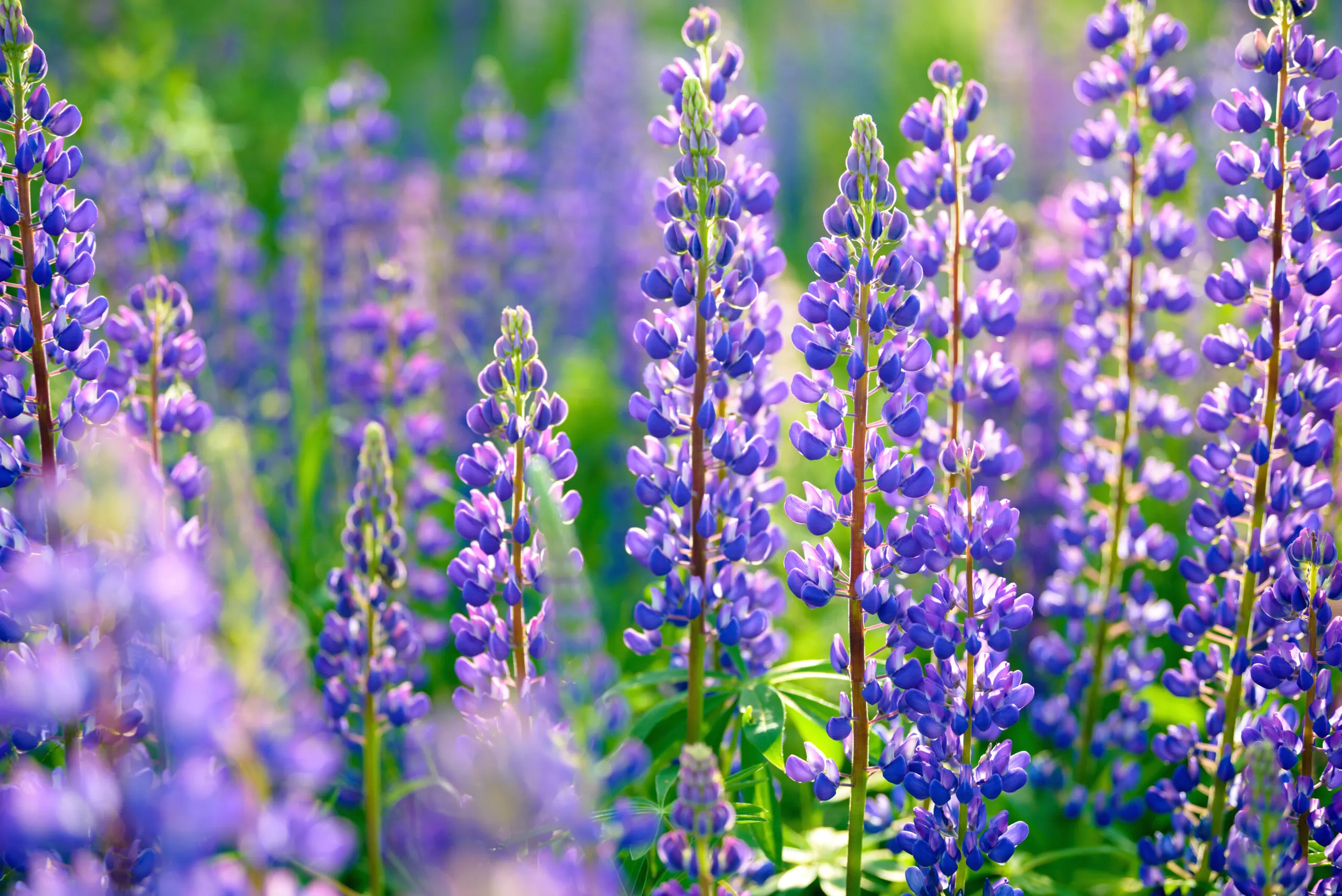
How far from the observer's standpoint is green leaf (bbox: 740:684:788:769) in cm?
196

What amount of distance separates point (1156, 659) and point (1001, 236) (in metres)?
1.12

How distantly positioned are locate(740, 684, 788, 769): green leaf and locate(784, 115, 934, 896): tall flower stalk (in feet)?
0.21

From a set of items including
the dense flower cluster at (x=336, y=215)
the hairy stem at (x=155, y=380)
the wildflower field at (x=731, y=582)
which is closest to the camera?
the wildflower field at (x=731, y=582)

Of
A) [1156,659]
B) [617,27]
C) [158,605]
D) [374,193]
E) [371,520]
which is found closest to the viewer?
[158,605]

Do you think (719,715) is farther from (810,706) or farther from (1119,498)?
(1119,498)

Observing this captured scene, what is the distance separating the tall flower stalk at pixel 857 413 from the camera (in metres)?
1.94

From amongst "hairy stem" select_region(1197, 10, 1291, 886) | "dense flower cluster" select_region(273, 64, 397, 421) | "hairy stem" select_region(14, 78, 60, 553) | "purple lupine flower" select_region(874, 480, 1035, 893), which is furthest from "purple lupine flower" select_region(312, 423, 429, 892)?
"dense flower cluster" select_region(273, 64, 397, 421)

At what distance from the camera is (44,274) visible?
1951 mm

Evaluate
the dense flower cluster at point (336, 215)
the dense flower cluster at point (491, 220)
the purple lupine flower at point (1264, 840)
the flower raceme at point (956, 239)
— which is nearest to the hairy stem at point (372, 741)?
the flower raceme at point (956, 239)

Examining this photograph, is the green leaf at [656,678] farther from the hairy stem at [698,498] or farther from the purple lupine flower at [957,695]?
the purple lupine flower at [957,695]

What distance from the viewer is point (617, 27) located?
270 inches

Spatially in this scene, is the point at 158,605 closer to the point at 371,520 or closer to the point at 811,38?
the point at 371,520

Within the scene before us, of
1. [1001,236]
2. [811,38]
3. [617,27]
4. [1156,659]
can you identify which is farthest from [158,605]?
[811,38]

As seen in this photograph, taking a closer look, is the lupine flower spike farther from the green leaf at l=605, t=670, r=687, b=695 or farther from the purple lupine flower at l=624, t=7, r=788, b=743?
the green leaf at l=605, t=670, r=687, b=695
